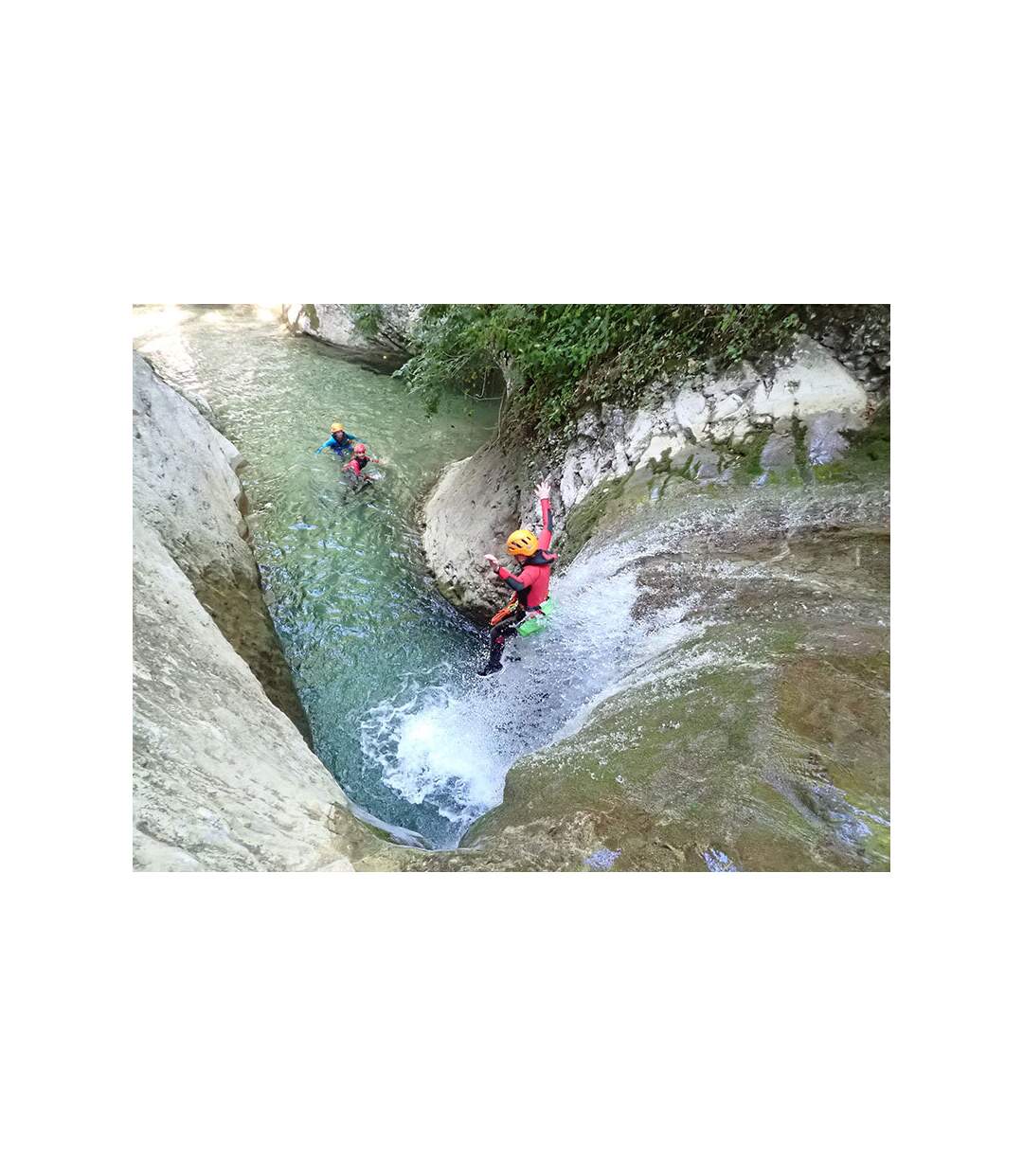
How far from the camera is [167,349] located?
296 cm

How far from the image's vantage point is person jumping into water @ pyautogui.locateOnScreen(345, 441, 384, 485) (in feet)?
13.1

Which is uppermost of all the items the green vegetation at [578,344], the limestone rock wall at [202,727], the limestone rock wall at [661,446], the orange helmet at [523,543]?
the green vegetation at [578,344]

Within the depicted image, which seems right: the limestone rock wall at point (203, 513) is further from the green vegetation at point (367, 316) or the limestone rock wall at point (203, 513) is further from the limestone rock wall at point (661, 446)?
the limestone rock wall at point (661, 446)

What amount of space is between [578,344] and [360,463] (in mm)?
1775

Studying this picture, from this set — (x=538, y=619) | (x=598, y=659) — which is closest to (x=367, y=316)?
(x=538, y=619)

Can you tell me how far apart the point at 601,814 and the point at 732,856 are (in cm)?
56

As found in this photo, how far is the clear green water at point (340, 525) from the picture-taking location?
124 inches

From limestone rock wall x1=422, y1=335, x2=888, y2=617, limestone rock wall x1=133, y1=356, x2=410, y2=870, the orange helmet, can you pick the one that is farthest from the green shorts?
limestone rock wall x1=133, y1=356, x2=410, y2=870

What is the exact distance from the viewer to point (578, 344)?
10.5 feet

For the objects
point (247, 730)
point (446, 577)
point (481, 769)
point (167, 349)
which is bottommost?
point (481, 769)

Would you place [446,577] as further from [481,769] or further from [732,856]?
[732,856]

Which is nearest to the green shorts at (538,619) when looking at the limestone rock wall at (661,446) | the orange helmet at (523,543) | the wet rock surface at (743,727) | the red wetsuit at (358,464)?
the orange helmet at (523,543)

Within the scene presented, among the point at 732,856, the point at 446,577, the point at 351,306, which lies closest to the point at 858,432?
the point at 732,856

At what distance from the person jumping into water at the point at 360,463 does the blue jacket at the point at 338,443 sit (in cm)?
5
